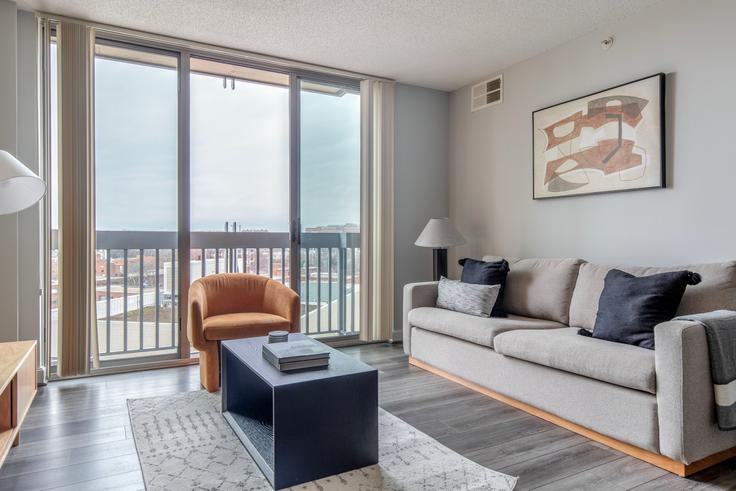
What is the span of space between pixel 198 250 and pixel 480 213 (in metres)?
2.65

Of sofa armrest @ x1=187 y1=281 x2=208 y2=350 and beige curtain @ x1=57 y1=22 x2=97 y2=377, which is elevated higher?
beige curtain @ x1=57 y1=22 x2=97 y2=377

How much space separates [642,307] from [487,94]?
2720 millimetres

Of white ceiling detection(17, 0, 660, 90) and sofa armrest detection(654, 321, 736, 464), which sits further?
white ceiling detection(17, 0, 660, 90)

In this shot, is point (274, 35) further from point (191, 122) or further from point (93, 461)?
point (93, 461)

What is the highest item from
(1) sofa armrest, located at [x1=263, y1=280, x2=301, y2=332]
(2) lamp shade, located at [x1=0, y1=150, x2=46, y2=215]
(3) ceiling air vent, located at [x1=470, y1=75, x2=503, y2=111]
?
(3) ceiling air vent, located at [x1=470, y1=75, x2=503, y2=111]

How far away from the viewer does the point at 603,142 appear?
3.34 m

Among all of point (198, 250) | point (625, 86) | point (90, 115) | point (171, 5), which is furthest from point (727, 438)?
point (90, 115)

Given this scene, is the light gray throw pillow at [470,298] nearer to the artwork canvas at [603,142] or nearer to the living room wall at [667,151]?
the living room wall at [667,151]

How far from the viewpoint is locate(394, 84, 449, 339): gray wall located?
4684 mm

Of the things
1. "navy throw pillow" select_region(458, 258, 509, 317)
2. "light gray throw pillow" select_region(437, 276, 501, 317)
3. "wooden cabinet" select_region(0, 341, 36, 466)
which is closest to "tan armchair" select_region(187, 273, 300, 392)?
"wooden cabinet" select_region(0, 341, 36, 466)

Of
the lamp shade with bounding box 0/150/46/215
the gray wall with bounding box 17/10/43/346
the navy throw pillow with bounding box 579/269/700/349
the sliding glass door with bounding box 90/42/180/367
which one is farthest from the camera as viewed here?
the sliding glass door with bounding box 90/42/180/367

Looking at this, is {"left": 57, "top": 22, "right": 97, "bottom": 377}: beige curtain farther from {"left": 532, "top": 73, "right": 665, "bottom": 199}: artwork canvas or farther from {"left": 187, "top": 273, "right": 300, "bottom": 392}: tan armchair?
{"left": 532, "top": 73, "right": 665, "bottom": 199}: artwork canvas

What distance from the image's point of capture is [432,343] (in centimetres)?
351

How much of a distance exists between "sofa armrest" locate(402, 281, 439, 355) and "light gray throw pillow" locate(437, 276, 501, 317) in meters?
0.15
